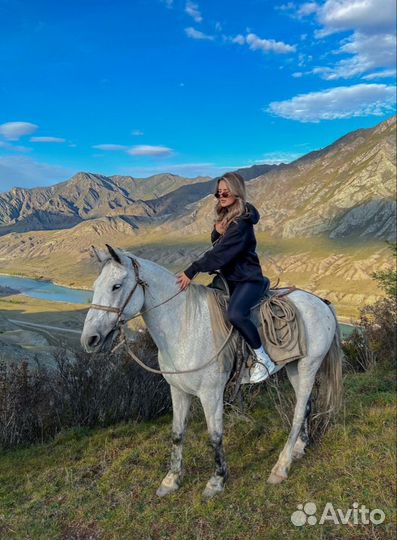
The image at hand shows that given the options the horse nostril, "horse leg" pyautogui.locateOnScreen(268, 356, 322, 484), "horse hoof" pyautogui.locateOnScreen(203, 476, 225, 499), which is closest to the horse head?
the horse nostril

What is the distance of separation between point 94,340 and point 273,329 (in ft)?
6.86

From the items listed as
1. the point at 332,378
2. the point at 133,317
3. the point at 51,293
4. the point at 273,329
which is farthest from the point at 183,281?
the point at 51,293

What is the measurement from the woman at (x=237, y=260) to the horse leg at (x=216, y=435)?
0.56 meters

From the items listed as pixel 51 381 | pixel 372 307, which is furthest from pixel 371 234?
pixel 51 381

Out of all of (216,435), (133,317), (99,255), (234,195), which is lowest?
(216,435)

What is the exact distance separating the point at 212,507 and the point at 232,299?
2.22 m

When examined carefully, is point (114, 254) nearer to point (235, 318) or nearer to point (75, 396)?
point (235, 318)

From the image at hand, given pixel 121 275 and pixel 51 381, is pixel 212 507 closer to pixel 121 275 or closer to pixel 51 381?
pixel 121 275

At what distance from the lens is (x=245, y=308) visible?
4242 millimetres

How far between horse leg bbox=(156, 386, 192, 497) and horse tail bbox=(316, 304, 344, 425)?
2.04m

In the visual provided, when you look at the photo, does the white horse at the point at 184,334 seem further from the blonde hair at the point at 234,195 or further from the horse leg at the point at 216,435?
the blonde hair at the point at 234,195

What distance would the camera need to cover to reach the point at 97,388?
7051mm

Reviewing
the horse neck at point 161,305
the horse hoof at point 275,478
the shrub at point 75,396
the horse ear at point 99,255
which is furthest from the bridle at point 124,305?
the shrub at point 75,396

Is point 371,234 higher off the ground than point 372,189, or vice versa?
point 372,189
